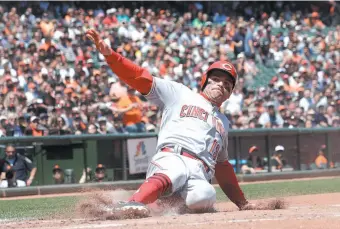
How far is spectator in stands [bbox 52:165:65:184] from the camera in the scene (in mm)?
12406

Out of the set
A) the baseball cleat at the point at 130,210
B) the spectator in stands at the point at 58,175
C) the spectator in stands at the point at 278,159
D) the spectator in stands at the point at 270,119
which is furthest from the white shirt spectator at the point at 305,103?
the baseball cleat at the point at 130,210

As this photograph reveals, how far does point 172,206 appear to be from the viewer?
20.0ft

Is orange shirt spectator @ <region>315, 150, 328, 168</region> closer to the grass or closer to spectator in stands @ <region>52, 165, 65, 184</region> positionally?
the grass

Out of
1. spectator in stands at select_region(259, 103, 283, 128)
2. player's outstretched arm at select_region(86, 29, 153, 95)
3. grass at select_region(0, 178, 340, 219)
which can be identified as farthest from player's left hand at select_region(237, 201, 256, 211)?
spectator in stands at select_region(259, 103, 283, 128)

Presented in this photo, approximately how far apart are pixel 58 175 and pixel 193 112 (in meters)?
6.67

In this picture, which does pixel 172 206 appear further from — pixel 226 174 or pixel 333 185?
pixel 333 185

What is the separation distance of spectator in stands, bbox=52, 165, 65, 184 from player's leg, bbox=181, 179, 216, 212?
6.61m

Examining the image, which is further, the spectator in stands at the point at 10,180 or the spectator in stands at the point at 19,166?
the spectator in stands at the point at 19,166

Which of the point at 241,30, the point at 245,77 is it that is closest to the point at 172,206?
the point at 245,77

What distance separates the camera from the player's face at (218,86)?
6.27m

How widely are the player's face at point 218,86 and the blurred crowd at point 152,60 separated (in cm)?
696

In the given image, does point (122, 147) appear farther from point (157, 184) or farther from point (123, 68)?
point (157, 184)

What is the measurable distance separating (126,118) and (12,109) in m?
1.96

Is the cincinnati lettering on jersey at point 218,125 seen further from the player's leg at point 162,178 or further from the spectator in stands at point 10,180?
the spectator in stands at point 10,180
